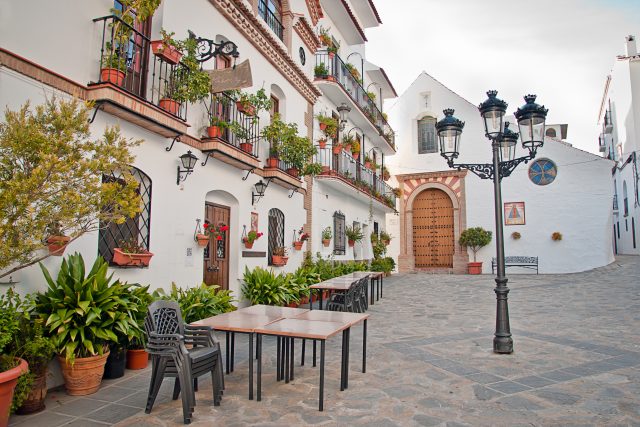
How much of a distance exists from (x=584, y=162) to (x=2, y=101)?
2088 cm

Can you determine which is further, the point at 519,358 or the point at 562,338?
the point at 562,338

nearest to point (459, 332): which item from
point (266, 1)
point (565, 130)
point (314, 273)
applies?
point (314, 273)

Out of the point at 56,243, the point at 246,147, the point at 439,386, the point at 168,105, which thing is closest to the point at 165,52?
the point at 168,105

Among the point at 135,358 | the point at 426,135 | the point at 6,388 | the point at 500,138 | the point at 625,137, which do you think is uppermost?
the point at 625,137

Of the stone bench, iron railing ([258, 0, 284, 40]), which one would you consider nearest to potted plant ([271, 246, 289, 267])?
iron railing ([258, 0, 284, 40])

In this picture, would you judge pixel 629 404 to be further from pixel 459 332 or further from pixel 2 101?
pixel 2 101

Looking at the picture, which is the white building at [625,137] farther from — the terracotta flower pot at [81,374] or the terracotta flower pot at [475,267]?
the terracotta flower pot at [81,374]

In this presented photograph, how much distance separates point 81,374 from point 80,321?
504mm

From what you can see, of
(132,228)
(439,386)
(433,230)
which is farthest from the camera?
(433,230)

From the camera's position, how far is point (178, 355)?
147 inches

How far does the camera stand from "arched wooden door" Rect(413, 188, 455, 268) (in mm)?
21406

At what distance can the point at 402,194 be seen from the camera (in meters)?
22.2

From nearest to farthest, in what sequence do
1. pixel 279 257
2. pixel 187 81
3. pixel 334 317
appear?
pixel 334 317 < pixel 187 81 < pixel 279 257

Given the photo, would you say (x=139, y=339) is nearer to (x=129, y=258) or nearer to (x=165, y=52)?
(x=129, y=258)
